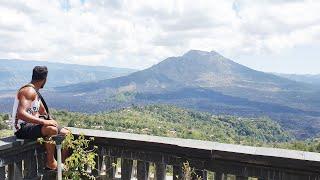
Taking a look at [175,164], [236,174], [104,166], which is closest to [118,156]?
[104,166]

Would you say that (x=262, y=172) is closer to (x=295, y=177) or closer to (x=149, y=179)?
(x=295, y=177)

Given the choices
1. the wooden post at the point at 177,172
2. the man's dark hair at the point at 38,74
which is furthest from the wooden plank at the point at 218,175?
the man's dark hair at the point at 38,74

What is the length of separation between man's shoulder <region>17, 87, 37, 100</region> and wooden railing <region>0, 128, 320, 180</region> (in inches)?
24.2

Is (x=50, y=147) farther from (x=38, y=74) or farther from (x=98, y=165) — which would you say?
(x=38, y=74)

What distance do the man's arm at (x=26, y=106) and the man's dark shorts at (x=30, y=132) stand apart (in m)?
0.08

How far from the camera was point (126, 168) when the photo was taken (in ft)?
18.8

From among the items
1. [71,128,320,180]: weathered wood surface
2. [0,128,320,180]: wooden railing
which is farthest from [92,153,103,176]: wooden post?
[71,128,320,180]: weathered wood surface

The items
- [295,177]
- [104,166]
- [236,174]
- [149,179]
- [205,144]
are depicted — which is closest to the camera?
[295,177]

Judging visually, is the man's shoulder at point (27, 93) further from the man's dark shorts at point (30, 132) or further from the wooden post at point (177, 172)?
the wooden post at point (177, 172)

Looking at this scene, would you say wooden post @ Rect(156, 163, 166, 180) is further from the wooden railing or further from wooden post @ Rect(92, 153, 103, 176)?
wooden post @ Rect(92, 153, 103, 176)

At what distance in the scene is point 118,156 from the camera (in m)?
5.81

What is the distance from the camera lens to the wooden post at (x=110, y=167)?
5895 millimetres

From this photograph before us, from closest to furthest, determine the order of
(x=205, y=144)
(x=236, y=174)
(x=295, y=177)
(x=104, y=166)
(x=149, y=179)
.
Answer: (x=295, y=177), (x=236, y=174), (x=205, y=144), (x=149, y=179), (x=104, y=166)

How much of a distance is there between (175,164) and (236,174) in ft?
2.54
